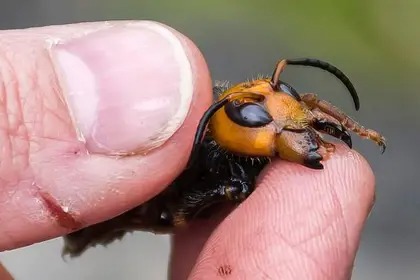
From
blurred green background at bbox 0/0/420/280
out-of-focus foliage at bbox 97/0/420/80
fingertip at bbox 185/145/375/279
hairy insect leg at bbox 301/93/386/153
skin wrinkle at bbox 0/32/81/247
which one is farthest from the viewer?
out-of-focus foliage at bbox 97/0/420/80

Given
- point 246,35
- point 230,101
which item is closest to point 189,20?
point 246,35

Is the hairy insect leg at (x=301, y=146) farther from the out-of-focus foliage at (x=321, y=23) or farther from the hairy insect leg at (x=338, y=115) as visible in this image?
the out-of-focus foliage at (x=321, y=23)

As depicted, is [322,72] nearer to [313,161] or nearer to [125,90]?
Answer: [313,161]

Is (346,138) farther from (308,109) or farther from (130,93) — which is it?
(130,93)

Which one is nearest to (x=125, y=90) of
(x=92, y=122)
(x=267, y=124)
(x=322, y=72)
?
(x=92, y=122)

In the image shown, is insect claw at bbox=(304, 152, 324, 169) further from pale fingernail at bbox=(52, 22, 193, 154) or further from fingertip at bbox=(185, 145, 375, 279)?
pale fingernail at bbox=(52, 22, 193, 154)

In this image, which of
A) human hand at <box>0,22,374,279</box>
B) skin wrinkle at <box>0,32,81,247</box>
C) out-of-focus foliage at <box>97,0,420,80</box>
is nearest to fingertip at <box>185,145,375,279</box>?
human hand at <box>0,22,374,279</box>
